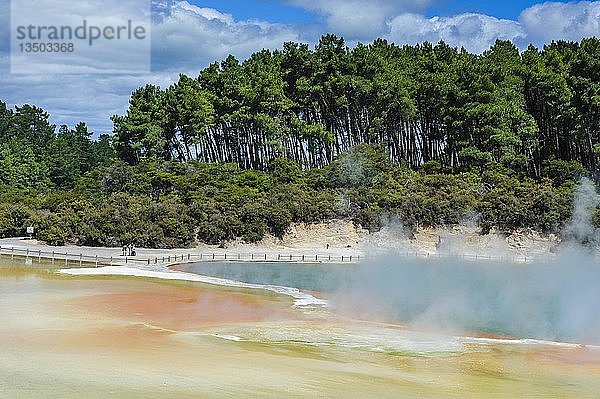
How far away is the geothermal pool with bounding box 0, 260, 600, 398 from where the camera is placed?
19516mm

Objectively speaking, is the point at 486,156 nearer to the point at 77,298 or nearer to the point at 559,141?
the point at 559,141

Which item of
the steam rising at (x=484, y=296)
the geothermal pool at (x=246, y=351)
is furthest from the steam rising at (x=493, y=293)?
the geothermal pool at (x=246, y=351)

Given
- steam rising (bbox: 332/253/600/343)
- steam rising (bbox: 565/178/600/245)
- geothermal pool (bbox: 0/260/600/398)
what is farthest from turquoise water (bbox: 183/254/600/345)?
steam rising (bbox: 565/178/600/245)

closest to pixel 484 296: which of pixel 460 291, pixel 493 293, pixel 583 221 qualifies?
pixel 493 293

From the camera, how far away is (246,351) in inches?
955

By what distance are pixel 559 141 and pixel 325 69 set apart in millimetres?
26547

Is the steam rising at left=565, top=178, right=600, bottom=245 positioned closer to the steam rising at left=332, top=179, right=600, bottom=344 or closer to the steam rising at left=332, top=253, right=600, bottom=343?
the steam rising at left=332, top=179, right=600, bottom=344

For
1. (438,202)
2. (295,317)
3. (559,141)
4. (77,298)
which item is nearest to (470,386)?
(295,317)

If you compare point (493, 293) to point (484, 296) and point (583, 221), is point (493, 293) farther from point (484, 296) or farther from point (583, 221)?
point (583, 221)

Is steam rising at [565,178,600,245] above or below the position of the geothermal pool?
above

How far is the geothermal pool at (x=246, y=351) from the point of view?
768 inches

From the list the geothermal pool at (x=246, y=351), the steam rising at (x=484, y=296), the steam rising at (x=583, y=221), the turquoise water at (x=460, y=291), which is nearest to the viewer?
the geothermal pool at (x=246, y=351)

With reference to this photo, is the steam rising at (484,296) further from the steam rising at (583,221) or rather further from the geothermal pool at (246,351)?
the steam rising at (583,221)

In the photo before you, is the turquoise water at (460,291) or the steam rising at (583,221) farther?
the steam rising at (583,221)
